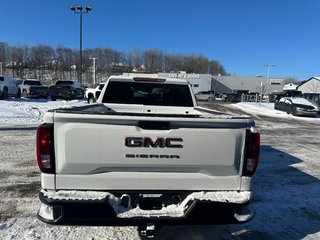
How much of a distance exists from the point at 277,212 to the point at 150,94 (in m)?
3.07

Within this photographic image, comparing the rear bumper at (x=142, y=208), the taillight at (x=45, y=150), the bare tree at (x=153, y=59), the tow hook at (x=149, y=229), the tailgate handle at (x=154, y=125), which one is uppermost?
the bare tree at (x=153, y=59)

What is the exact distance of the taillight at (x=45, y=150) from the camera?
290cm

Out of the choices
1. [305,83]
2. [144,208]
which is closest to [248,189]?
[144,208]

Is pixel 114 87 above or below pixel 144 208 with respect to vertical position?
above

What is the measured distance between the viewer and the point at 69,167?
2941mm

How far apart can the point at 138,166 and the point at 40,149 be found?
0.93m

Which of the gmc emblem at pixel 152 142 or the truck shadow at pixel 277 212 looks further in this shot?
the truck shadow at pixel 277 212

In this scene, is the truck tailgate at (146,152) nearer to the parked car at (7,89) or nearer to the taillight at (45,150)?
the taillight at (45,150)

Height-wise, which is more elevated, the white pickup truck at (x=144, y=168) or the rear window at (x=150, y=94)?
the rear window at (x=150, y=94)

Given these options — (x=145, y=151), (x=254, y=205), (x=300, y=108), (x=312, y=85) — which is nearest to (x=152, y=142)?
(x=145, y=151)

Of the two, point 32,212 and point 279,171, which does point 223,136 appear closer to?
point 32,212

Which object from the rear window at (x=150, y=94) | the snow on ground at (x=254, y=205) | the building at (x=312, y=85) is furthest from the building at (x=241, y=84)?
the rear window at (x=150, y=94)

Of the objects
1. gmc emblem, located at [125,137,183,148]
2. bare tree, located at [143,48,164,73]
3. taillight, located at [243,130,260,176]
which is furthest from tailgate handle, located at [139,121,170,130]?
bare tree, located at [143,48,164,73]

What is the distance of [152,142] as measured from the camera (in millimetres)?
2984
